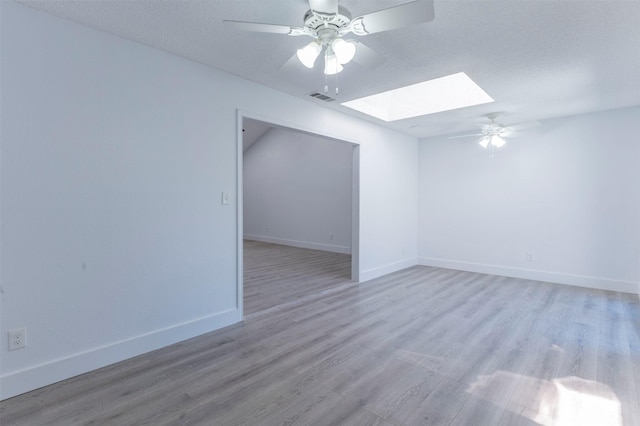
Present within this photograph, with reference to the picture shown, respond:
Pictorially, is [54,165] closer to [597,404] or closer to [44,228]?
[44,228]

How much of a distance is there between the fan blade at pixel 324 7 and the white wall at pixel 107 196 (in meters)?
1.61

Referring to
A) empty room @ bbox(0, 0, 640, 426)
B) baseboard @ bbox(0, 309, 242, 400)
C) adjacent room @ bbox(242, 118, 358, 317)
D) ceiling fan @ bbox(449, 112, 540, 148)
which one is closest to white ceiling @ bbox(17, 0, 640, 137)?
empty room @ bbox(0, 0, 640, 426)

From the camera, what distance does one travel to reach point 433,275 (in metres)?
5.17

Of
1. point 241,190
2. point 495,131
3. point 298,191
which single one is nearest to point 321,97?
point 241,190

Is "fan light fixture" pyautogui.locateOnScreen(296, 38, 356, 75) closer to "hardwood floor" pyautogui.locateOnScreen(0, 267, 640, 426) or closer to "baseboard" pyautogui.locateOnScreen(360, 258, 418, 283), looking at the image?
"hardwood floor" pyautogui.locateOnScreen(0, 267, 640, 426)

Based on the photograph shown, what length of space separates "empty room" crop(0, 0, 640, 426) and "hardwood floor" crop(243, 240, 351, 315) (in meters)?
0.09

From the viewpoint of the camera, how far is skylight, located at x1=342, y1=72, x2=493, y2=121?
3.95 meters

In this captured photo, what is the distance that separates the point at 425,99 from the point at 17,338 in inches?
187

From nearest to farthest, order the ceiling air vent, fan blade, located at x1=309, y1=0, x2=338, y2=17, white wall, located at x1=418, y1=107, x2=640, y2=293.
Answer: fan blade, located at x1=309, y1=0, x2=338, y2=17 → the ceiling air vent → white wall, located at x1=418, y1=107, x2=640, y2=293

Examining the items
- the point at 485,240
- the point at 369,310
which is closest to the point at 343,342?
the point at 369,310

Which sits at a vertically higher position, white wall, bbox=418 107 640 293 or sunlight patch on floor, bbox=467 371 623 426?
white wall, bbox=418 107 640 293

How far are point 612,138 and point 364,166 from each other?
10.9 ft

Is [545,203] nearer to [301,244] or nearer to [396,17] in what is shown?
[396,17]

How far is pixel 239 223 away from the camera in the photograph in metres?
3.23
